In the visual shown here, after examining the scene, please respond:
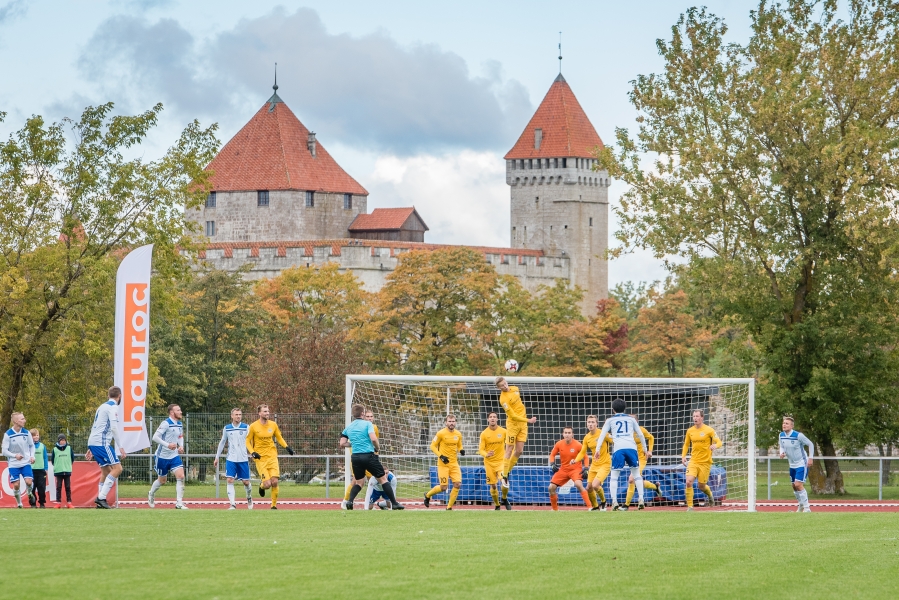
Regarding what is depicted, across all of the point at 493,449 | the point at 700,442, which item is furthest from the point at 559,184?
the point at 493,449

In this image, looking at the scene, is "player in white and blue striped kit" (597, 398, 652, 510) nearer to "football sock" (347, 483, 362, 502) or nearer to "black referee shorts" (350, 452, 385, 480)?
"black referee shorts" (350, 452, 385, 480)

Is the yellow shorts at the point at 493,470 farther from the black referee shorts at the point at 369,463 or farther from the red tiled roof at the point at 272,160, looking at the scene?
the red tiled roof at the point at 272,160

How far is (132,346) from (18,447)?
2.51 m

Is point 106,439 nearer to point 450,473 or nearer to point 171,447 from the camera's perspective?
point 171,447

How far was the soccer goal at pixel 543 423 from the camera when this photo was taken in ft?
88.0

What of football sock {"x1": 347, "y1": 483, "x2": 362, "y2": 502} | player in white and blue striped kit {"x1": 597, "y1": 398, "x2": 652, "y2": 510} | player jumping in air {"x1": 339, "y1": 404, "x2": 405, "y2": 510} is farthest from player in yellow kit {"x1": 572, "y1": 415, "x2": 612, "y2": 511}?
football sock {"x1": 347, "y1": 483, "x2": 362, "y2": 502}

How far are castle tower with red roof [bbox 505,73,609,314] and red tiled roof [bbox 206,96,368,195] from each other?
14719mm

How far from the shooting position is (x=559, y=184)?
111 m

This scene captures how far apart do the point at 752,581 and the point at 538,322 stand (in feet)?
194

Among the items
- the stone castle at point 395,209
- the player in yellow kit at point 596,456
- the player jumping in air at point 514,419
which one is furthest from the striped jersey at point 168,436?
the stone castle at point 395,209

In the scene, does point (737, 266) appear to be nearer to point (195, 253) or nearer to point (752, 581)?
point (195, 253)

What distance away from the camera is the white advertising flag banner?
910 inches

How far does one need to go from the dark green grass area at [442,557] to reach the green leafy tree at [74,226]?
46.6 ft

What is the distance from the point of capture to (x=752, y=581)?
34.5 feet
